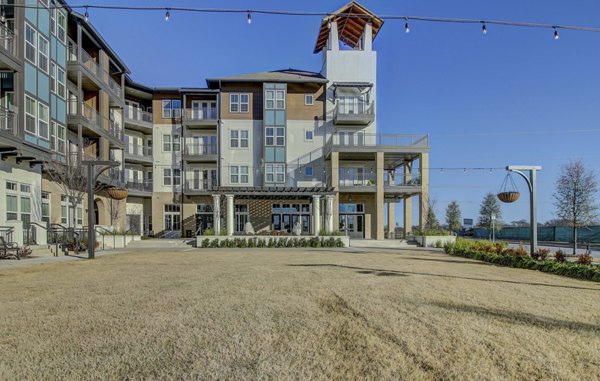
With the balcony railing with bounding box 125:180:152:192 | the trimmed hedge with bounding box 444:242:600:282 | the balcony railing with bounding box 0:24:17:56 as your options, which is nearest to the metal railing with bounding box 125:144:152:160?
the balcony railing with bounding box 125:180:152:192

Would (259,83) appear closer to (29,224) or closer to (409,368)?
(29,224)

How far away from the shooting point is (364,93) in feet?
114

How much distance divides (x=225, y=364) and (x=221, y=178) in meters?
31.6

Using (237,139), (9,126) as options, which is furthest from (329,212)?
(9,126)

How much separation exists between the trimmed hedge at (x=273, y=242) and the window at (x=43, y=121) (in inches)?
421

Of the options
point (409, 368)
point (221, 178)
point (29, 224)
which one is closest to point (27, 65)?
point (29, 224)

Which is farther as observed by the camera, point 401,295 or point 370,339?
point 401,295

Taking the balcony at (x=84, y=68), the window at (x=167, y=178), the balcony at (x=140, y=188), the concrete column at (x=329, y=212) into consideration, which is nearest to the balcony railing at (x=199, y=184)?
the window at (x=167, y=178)

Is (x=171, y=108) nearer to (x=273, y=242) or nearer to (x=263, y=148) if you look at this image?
(x=263, y=148)

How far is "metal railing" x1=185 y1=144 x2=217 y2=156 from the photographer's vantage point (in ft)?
117

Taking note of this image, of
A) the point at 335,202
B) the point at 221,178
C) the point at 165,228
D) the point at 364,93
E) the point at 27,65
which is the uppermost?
the point at 364,93

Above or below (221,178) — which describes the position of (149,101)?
above

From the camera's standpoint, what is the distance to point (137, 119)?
1403 inches

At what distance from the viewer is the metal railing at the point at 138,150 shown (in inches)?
1380
